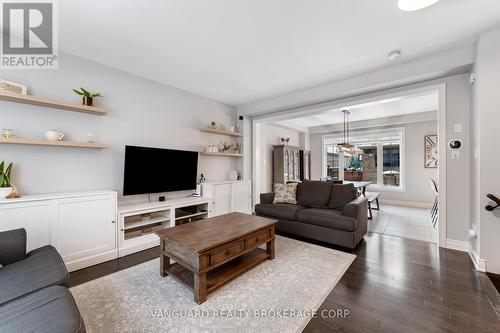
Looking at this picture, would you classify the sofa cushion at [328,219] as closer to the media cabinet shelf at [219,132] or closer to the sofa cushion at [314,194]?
the sofa cushion at [314,194]

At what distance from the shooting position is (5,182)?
221 cm

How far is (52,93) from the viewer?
8.71 feet

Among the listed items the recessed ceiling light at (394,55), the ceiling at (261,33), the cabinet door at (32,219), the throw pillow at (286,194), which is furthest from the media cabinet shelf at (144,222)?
the recessed ceiling light at (394,55)

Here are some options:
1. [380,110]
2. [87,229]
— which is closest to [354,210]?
[87,229]

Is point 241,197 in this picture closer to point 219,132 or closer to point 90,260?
point 219,132

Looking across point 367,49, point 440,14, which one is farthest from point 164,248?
point 440,14

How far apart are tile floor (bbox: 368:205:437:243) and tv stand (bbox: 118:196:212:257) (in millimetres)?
3529

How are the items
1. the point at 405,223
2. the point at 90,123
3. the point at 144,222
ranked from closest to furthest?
the point at 90,123, the point at 144,222, the point at 405,223

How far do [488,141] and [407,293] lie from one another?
1.93m

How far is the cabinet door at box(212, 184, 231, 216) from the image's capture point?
4113 millimetres

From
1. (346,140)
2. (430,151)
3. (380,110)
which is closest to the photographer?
(380,110)

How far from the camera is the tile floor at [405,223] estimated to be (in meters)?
3.67

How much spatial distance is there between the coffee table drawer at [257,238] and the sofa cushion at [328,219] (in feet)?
3.10

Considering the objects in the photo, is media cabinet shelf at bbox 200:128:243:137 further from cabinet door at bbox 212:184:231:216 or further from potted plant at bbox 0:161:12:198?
potted plant at bbox 0:161:12:198
